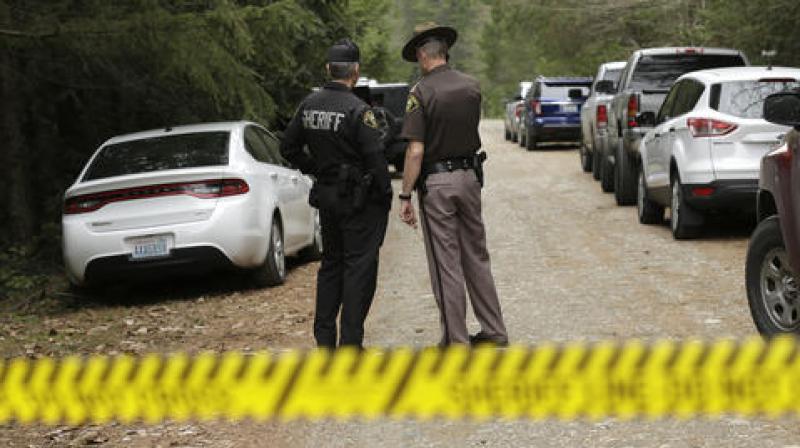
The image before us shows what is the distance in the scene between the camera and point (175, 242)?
10141mm

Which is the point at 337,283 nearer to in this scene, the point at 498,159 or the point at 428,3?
the point at 498,159

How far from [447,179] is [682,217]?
5733mm

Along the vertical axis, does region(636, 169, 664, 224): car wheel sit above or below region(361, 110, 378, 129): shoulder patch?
below

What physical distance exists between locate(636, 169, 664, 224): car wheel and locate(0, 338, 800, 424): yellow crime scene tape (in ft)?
32.3

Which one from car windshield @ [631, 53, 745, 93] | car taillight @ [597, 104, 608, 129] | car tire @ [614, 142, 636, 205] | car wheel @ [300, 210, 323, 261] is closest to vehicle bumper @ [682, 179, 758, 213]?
car tire @ [614, 142, 636, 205]

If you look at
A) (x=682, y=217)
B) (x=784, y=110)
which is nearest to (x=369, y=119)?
(x=784, y=110)

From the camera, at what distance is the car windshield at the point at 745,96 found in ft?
38.4

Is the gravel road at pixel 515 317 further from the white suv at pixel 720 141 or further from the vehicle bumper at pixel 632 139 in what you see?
the vehicle bumper at pixel 632 139

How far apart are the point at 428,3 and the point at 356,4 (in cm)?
10260

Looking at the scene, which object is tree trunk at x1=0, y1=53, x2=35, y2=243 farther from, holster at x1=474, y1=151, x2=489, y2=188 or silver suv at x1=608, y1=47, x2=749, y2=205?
holster at x1=474, y1=151, x2=489, y2=188

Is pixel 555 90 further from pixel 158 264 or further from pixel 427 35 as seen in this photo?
pixel 427 35

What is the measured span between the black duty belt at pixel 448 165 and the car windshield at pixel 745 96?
17.5ft

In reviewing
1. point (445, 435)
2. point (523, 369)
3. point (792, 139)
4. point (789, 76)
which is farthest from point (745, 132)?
point (523, 369)

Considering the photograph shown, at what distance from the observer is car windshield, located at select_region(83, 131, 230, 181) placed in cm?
1062
